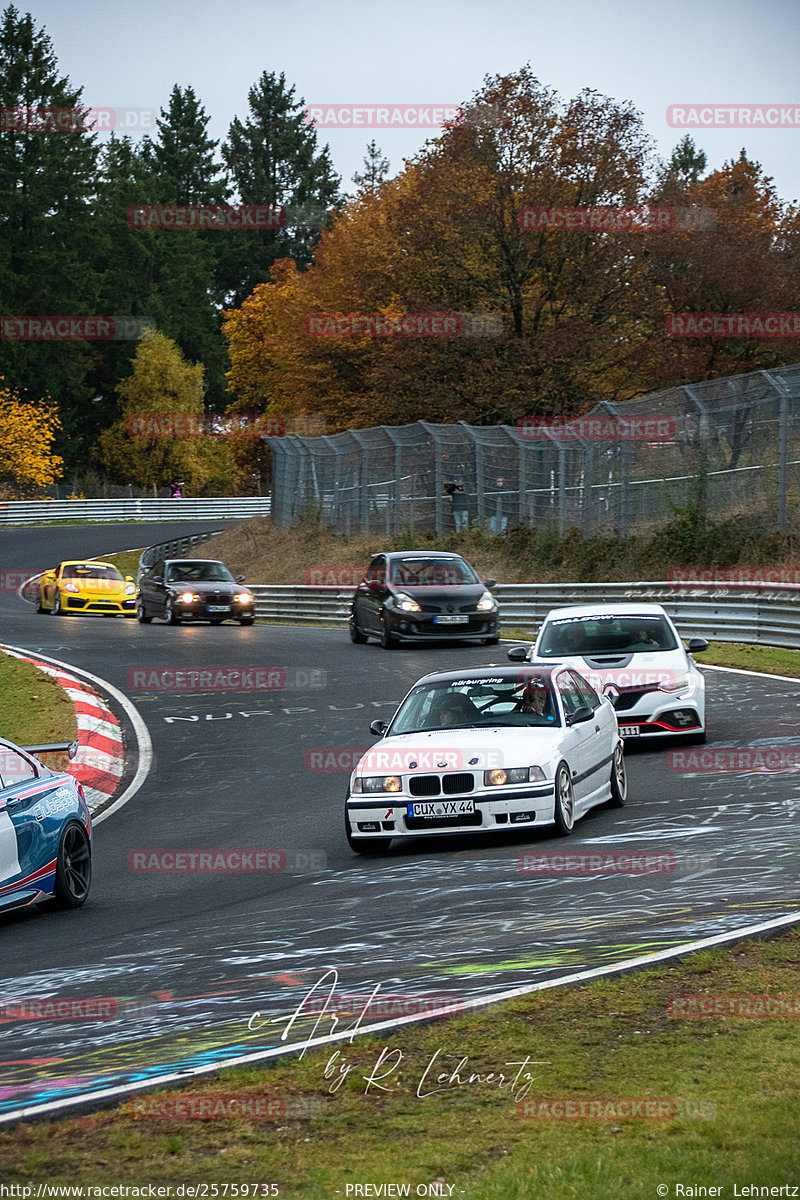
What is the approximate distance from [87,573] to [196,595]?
5.68 meters

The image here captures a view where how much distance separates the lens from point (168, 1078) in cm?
545

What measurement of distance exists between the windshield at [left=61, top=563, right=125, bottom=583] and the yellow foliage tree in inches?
2220

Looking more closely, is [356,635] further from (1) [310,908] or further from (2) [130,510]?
(2) [130,510]

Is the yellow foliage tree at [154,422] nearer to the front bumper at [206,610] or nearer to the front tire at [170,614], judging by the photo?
the front tire at [170,614]

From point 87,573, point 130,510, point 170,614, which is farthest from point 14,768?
point 130,510

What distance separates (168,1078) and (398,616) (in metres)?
21.6

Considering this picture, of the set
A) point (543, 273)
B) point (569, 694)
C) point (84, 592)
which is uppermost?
point (543, 273)

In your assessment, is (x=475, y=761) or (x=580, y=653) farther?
(x=580, y=653)

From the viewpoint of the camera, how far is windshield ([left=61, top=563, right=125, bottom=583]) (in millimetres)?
37812

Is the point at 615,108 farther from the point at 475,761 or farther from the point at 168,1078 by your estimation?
the point at 168,1078

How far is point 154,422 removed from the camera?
309 feet

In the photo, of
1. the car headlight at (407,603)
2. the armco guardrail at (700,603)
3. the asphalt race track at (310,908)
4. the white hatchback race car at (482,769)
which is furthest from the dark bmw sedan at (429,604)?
the white hatchback race car at (482,769)

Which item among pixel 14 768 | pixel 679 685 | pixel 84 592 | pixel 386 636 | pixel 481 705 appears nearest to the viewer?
pixel 14 768

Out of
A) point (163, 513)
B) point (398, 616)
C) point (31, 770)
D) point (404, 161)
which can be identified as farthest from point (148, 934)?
point (163, 513)
